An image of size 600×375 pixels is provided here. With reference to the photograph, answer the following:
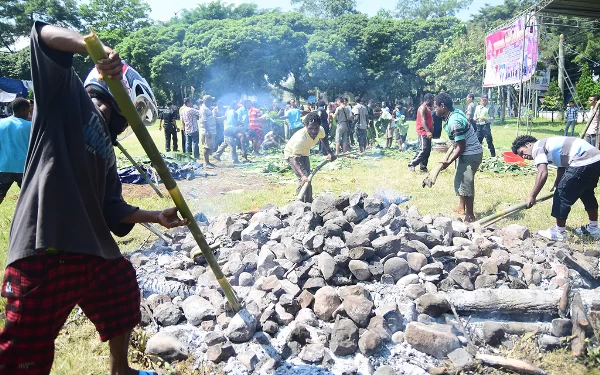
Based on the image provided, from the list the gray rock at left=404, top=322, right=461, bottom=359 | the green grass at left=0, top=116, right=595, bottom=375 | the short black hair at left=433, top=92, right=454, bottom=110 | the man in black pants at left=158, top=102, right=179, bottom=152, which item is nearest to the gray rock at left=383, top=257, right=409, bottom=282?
the gray rock at left=404, top=322, right=461, bottom=359

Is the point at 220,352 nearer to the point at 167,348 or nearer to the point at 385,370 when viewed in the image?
the point at 167,348

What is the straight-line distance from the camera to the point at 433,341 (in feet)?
9.53

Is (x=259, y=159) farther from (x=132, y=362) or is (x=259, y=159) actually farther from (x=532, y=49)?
(x=132, y=362)

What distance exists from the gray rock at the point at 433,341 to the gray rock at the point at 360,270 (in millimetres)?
792

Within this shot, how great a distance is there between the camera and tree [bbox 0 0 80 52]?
36188 millimetres

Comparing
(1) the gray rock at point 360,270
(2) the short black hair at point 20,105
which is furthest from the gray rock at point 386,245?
(2) the short black hair at point 20,105

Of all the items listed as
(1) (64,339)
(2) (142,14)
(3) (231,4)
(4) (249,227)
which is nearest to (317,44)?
(3) (231,4)

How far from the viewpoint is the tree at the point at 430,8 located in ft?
166

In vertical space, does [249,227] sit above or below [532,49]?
below

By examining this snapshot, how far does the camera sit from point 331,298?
3.33 meters

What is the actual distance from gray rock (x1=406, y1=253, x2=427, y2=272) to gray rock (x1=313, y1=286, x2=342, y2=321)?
0.86 m

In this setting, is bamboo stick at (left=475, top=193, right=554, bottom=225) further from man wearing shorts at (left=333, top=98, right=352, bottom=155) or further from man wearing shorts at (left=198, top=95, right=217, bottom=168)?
man wearing shorts at (left=198, top=95, right=217, bottom=168)

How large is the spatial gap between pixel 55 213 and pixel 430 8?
5779 centimetres

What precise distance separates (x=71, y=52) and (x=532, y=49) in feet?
46.1
